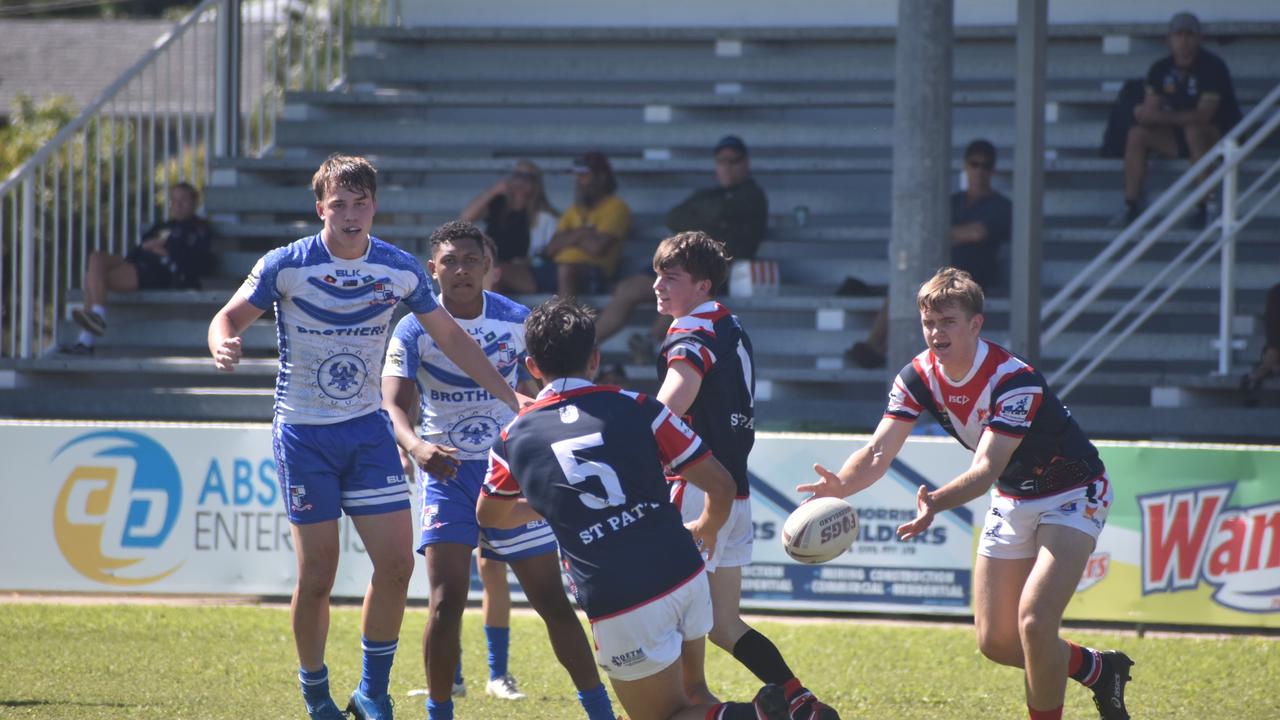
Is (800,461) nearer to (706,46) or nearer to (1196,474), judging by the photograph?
(1196,474)

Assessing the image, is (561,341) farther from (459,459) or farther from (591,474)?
(459,459)

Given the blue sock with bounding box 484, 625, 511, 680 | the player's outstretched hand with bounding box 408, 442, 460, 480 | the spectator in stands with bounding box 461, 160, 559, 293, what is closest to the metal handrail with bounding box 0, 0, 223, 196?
the spectator in stands with bounding box 461, 160, 559, 293

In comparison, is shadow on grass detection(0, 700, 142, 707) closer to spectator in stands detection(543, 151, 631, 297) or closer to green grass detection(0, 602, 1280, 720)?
green grass detection(0, 602, 1280, 720)

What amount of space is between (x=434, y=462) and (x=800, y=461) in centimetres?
421

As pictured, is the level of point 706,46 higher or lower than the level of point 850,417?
higher

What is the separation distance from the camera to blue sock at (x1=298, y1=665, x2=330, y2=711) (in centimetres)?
602

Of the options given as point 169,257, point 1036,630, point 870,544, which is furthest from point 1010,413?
point 169,257

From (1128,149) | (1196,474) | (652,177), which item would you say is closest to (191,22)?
(652,177)

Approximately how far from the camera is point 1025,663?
5.80 metres

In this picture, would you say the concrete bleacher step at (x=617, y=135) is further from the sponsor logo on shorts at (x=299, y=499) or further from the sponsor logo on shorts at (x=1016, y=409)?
the sponsor logo on shorts at (x=299, y=499)

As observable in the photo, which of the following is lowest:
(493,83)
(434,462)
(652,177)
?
(434,462)

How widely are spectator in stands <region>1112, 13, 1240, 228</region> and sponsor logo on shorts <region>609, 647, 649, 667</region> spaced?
9690 mm

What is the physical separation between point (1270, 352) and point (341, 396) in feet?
25.7

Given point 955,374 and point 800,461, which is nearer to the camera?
point 955,374
